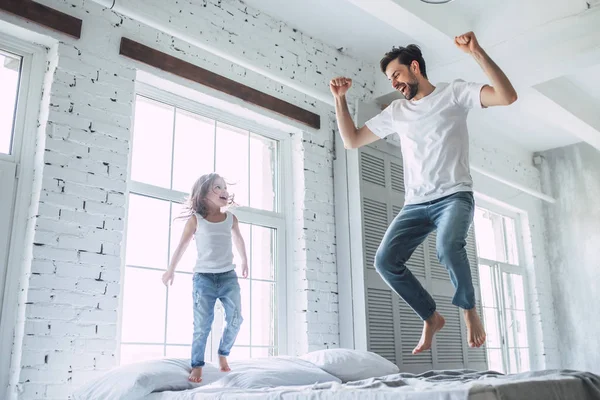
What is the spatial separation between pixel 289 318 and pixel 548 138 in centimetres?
482

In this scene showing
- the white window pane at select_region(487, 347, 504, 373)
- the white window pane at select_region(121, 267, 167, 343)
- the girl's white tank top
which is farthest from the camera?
the white window pane at select_region(487, 347, 504, 373)

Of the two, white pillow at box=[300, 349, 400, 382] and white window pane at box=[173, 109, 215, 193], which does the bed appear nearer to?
white pillow at box=[300, 349, 400, 382]

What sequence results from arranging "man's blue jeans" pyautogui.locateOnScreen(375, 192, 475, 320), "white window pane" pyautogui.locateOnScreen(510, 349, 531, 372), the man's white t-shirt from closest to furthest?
"man's blue jeans" pyautogui.locateOnScreen(375, 192, 475, 320) → the man's white t-shirt → "white window pane" pyautogui.locateOnScreen(510, 349, 531, 372)

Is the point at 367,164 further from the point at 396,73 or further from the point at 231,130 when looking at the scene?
the point at 396,73

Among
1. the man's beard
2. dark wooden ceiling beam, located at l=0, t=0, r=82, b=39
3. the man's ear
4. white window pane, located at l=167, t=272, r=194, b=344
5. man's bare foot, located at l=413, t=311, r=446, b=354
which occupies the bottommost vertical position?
man's bare foot, located at l=413, t=311, r=446, b=354

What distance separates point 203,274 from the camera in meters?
3.31

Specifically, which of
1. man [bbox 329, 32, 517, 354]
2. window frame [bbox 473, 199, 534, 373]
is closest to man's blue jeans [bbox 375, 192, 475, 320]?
man [bbox 329, 32, 517, 354]

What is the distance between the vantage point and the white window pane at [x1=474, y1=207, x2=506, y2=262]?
738 cm

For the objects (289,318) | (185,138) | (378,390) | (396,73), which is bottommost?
(378,390)

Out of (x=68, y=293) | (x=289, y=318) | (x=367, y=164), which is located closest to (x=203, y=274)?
(x=68, y=293)

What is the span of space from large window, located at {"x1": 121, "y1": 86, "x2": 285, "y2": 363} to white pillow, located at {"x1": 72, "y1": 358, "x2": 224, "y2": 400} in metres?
0.65

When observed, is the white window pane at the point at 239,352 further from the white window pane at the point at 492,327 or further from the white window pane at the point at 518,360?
the white window pane at the point at 518,360

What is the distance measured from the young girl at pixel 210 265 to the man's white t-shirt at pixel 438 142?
1.30 meters

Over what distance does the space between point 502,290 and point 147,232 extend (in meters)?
4.93
